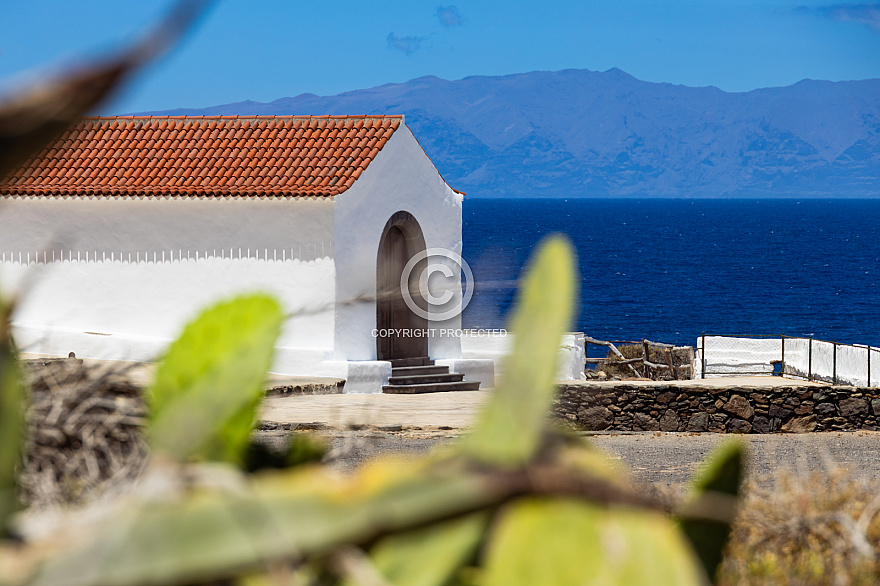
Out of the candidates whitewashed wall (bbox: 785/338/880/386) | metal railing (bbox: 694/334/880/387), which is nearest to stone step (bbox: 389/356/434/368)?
metal railing (bbox: 694/334/880/387)

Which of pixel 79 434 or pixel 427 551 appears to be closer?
pixel 427 551

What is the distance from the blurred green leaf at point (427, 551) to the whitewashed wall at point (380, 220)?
12431 mm

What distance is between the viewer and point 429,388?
15.4m

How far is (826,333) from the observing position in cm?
6444

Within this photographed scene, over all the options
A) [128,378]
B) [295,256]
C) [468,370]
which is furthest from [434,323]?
[128,378]

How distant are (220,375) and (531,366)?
1.29 feet

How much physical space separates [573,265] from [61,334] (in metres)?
15.2

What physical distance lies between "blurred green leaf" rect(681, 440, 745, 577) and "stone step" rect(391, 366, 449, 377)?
1407 cm

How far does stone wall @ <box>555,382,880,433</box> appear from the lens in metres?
12.0

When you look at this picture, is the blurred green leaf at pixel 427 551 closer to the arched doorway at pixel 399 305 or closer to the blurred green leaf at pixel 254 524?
the blurred green leaf at pixel 254 524

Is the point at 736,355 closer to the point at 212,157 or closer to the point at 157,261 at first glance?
the point at 212,157

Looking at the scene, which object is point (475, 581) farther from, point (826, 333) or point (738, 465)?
point (826, 333)
